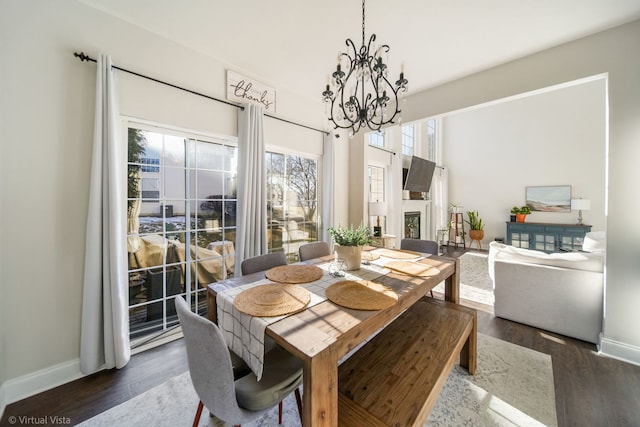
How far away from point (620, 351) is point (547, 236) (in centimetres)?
438

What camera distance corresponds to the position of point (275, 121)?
2998 millimetres

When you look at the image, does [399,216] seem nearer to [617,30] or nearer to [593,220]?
[617,30]

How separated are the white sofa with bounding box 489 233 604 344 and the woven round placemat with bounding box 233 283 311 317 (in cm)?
252

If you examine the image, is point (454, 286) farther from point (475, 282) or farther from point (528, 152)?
point (528, 152)

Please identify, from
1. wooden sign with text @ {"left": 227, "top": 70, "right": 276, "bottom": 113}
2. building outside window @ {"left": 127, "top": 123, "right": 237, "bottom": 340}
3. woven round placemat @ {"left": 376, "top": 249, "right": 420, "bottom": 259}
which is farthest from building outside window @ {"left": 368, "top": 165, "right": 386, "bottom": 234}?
building outside window @ {"left": 127, "top": 123, "right": 237, "bottom": 340}

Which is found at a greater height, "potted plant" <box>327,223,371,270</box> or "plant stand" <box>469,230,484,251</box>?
"potted plant" <box>327,223,371,270</box>

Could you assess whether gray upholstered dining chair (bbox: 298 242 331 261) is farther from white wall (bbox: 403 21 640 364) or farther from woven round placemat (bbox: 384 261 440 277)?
white wall (bbox: 403 21 640 364)

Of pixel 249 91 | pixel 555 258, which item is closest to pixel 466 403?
pixel 555 258

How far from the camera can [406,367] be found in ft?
4.35

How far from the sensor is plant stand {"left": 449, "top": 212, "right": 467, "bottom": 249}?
6594 mm

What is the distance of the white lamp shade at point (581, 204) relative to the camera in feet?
15.8

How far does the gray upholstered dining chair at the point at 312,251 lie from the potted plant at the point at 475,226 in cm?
547

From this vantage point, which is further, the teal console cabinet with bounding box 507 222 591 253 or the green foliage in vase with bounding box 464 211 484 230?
the green foliage in vase with bounding box 464 211 484 230

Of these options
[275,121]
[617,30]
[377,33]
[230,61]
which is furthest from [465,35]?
[230,61]
